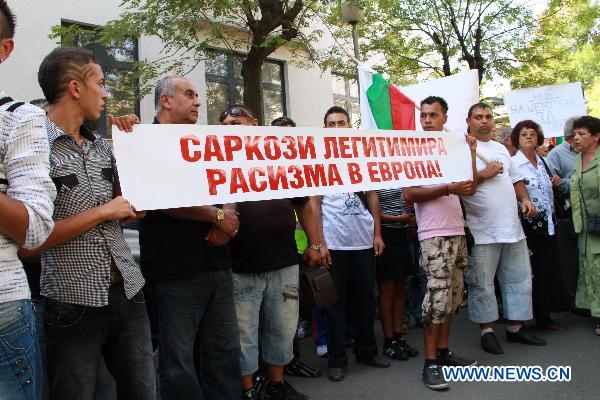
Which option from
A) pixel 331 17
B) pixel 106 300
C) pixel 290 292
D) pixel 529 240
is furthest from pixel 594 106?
pixel 106 300

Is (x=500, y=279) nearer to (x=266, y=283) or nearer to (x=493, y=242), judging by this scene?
(x=493, y=242)

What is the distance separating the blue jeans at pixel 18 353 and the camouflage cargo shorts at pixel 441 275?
284 centimetres

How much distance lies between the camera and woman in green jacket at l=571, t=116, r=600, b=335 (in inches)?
188

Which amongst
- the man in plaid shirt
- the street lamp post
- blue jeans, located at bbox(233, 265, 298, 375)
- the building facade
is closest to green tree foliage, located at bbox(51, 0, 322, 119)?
the street lamp post

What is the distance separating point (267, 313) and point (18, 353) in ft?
6.76

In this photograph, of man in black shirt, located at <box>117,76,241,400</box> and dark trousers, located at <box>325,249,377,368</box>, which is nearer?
man in black shirt, located at <box>117,76,241,400</box>

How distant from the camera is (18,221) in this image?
1.49 meters

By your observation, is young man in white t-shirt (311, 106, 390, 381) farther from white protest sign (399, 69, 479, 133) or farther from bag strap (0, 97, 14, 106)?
bag strap (0, 97, 14, 106)

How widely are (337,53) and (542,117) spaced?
201 inches

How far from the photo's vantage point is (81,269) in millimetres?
2020

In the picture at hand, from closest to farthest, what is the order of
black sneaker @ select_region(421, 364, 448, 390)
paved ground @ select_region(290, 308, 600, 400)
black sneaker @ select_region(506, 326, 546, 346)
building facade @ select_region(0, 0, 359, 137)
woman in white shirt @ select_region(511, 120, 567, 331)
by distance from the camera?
paved ground @ select_region(290, 308, 600, 400) → black sneaker @ select_region(421, 364, 448, 390) → black sneaker @ select_region(506, 326, 546, 346) → woman in white shirt @ select_region(511, 120, 567, 331) → building facade @ select_region(0, 0, 359, 137)

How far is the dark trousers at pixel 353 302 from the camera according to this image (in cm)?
406

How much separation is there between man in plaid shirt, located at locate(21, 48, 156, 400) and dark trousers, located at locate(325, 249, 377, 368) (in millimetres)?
2048

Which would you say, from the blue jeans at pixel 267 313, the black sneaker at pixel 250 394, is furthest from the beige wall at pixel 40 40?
the black sneaker at pixel 250 394
